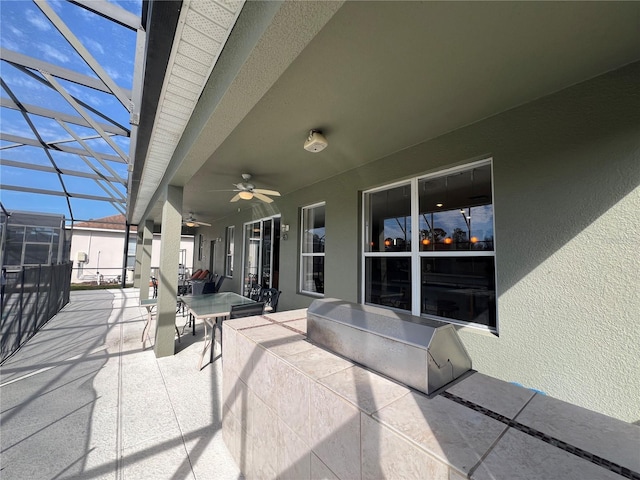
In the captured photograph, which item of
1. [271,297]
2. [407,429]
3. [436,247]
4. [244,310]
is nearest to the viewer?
[407,429]

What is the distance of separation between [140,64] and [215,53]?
0.84 metres

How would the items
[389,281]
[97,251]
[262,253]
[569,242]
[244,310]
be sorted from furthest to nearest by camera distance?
[97,251], [262,253], [389,281], [244,310], [569,242]

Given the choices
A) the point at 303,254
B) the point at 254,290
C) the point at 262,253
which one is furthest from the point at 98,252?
the point at 303,254

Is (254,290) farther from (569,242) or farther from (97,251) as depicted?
(97,251)

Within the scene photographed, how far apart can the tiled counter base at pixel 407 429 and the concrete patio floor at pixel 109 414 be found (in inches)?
32.6

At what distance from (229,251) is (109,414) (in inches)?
255

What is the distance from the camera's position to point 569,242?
1.93m

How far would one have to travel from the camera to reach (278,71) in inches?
61.7

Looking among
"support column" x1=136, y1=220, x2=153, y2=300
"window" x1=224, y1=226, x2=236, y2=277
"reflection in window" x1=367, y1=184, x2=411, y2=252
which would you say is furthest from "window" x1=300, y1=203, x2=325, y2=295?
"support column" x1=136, y1=220, x2=153, y2=300

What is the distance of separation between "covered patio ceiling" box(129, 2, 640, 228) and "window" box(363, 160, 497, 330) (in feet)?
2.17

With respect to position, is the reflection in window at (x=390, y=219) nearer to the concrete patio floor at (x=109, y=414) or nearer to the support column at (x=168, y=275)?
the concrete patio floor at (x=109, y=414)

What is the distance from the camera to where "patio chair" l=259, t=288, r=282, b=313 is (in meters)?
4.19

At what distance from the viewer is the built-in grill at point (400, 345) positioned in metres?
0.98

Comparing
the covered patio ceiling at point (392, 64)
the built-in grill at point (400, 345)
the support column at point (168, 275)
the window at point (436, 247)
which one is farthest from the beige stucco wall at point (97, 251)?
the built-in grill at point (400, 345)
